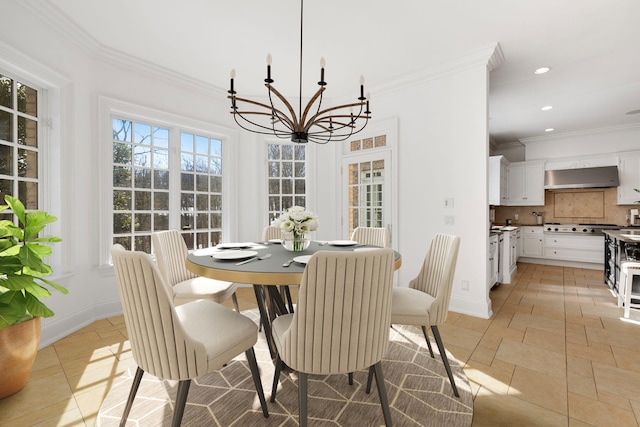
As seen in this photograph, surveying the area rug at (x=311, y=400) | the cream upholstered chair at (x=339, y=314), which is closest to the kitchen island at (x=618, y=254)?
the area rug at (x=311, y=400)

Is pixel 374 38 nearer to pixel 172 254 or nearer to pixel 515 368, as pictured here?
pixel 172 254

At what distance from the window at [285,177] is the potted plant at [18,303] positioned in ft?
9.14

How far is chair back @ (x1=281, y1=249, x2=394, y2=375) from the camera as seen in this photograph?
1179 mm

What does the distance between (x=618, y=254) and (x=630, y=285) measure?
900 millimetres

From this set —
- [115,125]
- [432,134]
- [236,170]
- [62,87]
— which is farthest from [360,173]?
[62,87]

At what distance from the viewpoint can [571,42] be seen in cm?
286

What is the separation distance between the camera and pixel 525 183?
638 cm

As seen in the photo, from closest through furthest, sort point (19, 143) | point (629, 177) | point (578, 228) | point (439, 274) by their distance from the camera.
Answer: point (439, 274), point (19, 143), point (629, 177), point (578, 228)

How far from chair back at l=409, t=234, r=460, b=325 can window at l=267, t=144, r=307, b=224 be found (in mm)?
2580

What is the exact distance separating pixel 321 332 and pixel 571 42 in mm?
3600

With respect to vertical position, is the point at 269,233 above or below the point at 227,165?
below

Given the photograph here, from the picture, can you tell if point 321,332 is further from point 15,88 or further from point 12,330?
point 15,88

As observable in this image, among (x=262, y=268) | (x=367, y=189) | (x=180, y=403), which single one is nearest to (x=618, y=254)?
(x=367, y=189)

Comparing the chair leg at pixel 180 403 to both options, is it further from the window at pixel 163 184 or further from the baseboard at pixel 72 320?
the window at pixel 163 184
